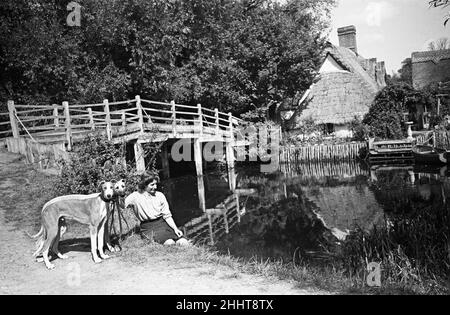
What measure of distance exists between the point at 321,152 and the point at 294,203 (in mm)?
11696

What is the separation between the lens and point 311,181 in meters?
19.9

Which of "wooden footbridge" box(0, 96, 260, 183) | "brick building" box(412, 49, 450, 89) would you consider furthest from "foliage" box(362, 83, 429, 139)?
"brick building" box(412, 49, 450, 89)

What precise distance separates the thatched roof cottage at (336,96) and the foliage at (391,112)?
256 centimetres

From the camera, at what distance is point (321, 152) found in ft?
85.6

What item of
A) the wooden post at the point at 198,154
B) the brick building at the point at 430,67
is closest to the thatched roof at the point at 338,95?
the brick building at the point at 430,67

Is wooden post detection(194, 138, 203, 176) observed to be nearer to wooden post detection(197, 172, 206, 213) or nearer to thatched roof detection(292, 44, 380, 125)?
wooden post detection(197, 172, 206, 213)

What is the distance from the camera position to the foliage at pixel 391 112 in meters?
26.4

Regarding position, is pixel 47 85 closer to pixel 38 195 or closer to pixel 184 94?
pixel 184 94

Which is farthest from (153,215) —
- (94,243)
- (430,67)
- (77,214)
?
(430,67)

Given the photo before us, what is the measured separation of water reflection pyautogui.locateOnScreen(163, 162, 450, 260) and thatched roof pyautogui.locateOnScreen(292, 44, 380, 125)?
309 inches

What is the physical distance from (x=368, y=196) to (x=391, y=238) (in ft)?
26.4

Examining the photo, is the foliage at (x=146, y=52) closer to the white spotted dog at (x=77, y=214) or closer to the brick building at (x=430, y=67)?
the white spotted dog at (x=77, y=214)

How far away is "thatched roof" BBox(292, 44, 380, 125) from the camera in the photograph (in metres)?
30.8
